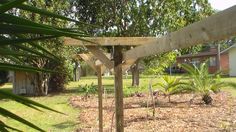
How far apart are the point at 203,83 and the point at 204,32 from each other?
11.7 m

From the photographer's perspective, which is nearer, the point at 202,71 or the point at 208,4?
the point at 202,71

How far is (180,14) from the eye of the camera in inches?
1138

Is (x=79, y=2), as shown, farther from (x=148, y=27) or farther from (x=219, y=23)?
(x=219, y=23)

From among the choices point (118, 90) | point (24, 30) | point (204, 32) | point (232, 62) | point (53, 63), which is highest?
point (232, 62)

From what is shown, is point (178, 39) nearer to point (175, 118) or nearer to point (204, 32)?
point (204, 32)

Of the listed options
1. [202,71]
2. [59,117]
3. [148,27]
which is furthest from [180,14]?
[59,117]

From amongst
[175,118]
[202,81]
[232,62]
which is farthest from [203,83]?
[232,62]

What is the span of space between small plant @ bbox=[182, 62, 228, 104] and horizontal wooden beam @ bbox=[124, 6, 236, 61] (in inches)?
404

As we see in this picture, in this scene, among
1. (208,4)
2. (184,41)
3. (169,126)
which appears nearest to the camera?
(184,41)

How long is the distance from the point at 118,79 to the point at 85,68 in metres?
49.9

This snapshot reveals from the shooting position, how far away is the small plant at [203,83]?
13.5 meters

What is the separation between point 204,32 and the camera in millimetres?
2109

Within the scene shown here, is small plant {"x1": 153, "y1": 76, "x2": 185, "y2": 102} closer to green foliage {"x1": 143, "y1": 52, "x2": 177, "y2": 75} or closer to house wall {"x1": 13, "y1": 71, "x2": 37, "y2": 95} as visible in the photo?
green foliage {"x1": 143, "y1": 52, "x2": 177, "y2": 75}

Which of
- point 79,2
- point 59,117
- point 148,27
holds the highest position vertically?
point 79,2
